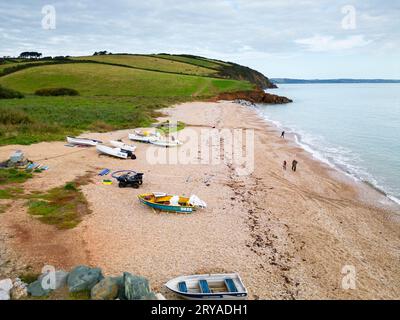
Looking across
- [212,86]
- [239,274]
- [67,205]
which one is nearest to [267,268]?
[239,274]

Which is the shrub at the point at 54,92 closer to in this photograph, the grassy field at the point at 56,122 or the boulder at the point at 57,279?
the grassy field at the point at 56,122

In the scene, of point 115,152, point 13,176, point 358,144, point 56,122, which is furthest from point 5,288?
point 358,144

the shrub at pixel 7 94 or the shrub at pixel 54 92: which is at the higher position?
the shrub at pixel 54 92

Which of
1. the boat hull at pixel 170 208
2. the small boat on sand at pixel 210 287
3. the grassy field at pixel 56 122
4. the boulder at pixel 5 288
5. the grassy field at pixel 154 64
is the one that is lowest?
the small boat on sand at pixel 210 287

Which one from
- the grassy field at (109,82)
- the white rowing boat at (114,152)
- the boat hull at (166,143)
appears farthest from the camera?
the grassy field at (109,82)

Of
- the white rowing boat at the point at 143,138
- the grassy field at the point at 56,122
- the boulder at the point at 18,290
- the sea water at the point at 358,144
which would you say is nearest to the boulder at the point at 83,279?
the boulder at the point at 18,290

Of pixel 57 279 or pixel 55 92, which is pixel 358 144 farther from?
pixel 55 92
